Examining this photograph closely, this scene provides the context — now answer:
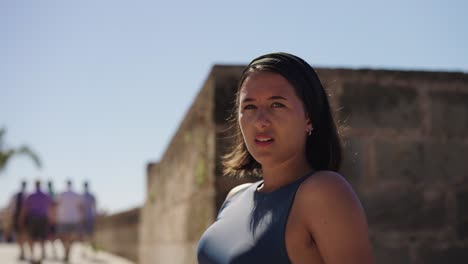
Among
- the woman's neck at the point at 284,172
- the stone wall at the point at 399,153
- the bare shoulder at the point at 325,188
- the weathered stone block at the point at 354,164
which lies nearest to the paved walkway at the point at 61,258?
the stone wall at the point at 399,153

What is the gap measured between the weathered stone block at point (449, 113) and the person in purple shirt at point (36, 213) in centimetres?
755

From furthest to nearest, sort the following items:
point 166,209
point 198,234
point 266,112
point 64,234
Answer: point 64,234 → point 166,209 → point 198,234 → point 266,112

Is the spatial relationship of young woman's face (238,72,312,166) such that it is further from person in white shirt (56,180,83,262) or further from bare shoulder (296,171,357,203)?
person in white shirt (56,180,83,262)

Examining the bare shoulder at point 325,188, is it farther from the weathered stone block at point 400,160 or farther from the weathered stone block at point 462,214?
the weathered stone block at point 462,214

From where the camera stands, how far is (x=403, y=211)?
148 inches

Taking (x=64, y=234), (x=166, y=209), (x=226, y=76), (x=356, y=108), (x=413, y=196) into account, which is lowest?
(x=64, y=234)

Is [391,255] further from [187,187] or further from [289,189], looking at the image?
[289,189]

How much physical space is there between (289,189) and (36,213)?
9023 millimetres

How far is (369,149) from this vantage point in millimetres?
3789

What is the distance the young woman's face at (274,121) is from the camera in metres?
1.58

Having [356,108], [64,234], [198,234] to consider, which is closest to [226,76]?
[356,108]

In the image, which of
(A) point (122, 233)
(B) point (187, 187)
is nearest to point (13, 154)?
(A) point (122, 233)

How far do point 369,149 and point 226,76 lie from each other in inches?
44.2

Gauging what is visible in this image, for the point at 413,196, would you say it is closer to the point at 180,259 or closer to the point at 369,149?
the point at 369,149
